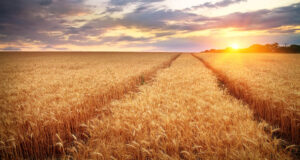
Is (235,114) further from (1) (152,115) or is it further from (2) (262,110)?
(1) (152,115)

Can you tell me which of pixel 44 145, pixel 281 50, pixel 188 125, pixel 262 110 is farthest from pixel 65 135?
pixel 281 50

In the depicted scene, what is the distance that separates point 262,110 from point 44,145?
5.73 metres

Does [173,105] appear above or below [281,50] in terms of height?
below

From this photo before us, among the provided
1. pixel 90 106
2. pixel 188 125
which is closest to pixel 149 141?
pixel 188 125

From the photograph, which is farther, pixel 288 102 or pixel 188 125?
pixel 288 102

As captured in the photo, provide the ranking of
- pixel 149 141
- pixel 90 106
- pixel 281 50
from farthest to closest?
pixel 281 50 → pixel 90 106 → pixel 149 141

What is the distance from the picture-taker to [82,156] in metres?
2.28

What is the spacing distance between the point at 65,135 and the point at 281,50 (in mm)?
112620

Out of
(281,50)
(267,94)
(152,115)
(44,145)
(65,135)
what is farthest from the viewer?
(281,50)

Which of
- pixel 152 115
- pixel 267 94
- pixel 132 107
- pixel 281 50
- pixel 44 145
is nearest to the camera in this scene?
pixel 44 145

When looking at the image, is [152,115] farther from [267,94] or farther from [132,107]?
[267,94]

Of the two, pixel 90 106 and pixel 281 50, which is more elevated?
pixel 281 50

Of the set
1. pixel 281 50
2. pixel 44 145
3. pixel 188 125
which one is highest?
pixel 281 50

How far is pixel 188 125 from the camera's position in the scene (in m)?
2.96
